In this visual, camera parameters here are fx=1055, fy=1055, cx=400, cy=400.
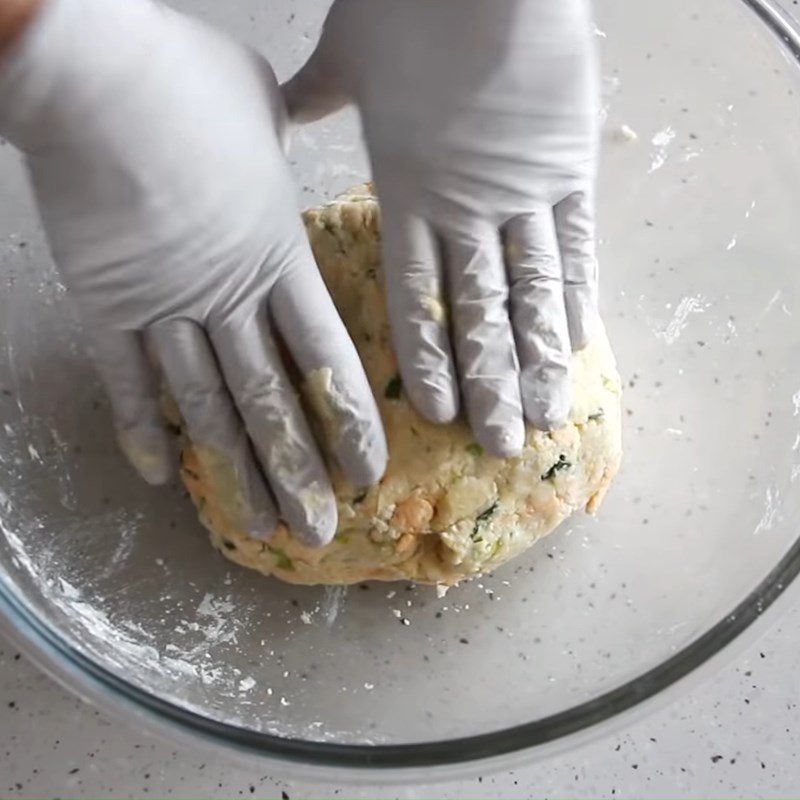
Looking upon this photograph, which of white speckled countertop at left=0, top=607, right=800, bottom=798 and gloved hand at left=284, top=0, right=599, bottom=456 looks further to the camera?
white speckled countertop at left=0, top=607, right=800, bottom=798

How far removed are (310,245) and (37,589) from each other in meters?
0.46

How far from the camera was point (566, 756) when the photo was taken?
1.22 meters

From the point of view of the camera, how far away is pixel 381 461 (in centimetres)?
104

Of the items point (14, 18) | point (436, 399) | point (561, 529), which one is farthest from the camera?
point (561, 529)

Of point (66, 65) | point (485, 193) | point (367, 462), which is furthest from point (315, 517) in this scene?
point (66, 65)

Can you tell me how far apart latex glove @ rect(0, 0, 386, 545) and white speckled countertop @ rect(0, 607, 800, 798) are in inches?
12.9

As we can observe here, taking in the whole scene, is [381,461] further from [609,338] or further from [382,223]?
[609,338]

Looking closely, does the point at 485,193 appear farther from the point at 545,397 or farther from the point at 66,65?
the point at 66,65

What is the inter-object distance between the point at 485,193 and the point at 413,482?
0.98ft

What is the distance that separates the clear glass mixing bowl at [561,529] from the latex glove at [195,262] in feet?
0.53

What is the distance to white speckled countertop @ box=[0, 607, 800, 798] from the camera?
1.17 m

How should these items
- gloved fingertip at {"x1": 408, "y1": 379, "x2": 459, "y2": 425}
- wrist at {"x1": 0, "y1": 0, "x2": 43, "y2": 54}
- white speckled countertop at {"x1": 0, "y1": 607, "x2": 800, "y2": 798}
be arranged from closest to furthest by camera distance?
wrist at {"x1": 0, "y1": 0, "x2": 43, "y2": 54}, gloved fingertip at {"x1": 408, "y1": 379, "x2": 459, "y2": 425}, white speckled countertop at {"x1": 0, "y1": 607, "x2": 800, "y2": 798}

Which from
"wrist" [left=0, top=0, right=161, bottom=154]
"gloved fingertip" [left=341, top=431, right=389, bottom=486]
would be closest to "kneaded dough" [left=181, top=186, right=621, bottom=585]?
"gloved fingertip" [left=341, top=431, right=389, bottom=486]

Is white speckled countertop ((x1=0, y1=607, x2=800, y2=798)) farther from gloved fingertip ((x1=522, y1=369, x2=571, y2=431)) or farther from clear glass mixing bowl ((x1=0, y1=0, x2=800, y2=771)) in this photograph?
gloved fingertip ((x1=522, y1=369, x2=571, y2=431))
